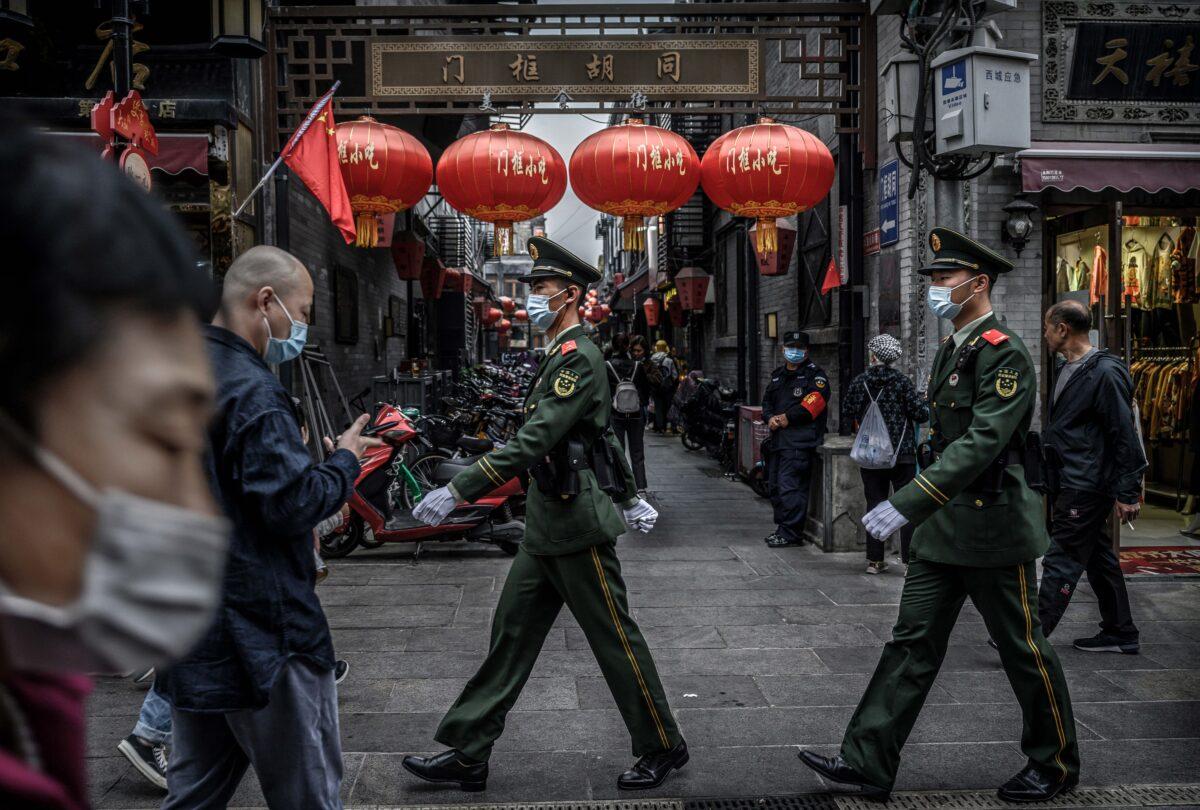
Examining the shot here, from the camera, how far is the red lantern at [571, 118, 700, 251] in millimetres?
7676

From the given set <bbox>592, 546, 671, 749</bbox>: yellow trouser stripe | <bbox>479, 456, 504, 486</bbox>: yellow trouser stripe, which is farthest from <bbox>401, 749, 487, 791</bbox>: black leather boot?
<bbox>479, 456, 504, 486</bbox>: yellow trouser stripe

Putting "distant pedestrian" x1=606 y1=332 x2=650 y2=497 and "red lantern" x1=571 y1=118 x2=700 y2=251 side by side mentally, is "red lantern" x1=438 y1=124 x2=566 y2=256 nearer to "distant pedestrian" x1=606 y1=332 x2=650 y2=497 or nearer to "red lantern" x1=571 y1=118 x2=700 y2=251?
"red lantern" x1=571 y1=118 x2=700 y2=251

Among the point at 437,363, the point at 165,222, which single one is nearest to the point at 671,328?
the point at 437,363

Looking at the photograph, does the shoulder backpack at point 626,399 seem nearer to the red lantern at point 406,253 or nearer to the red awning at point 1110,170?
the red awning at point 1110,170

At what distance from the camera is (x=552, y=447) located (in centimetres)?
387

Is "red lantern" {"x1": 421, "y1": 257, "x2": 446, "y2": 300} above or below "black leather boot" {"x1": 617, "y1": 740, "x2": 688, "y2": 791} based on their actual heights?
above

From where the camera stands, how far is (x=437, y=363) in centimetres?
2611

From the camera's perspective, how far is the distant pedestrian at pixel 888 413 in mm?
7824

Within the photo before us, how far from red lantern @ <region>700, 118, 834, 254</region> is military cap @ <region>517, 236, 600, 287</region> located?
11.8 feet

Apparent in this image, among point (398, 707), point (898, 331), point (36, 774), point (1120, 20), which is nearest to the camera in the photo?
point (36, 774)

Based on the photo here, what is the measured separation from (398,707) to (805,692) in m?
2.07

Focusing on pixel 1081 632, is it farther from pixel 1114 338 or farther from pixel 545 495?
pixel 545 495

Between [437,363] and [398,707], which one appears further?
[437,363]

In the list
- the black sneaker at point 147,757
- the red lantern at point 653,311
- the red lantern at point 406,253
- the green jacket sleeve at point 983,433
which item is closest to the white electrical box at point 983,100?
the green jacket sleeve at point 983,433
